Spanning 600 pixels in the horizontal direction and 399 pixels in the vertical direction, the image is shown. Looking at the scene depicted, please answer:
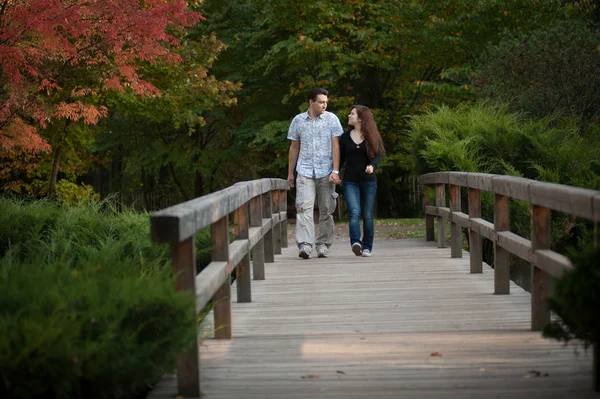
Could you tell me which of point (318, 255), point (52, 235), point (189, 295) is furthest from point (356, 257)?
point (189, 295)

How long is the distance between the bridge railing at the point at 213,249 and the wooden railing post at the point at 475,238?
6.74ft

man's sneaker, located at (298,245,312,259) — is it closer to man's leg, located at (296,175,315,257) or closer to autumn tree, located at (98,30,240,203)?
man's leg, located at (296,175,315,257)

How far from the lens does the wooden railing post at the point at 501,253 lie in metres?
7.25

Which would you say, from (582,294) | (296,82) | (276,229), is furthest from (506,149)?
(296,82)

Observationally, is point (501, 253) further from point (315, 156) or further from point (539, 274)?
point (315, 156)

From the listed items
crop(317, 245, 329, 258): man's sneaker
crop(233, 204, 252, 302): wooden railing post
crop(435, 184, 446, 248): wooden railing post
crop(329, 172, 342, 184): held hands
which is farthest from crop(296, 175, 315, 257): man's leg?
crop(233, 204, 252, 302): wooden railing post

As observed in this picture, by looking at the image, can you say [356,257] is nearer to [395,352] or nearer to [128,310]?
[395,352]

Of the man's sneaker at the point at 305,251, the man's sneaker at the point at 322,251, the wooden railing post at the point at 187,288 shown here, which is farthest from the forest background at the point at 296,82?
the wooden railing post at the point at 187,288

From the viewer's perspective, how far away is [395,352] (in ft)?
18.1

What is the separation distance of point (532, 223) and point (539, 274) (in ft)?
1.11

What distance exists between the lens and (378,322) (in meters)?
6.57

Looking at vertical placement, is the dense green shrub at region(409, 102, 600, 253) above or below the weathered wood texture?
above

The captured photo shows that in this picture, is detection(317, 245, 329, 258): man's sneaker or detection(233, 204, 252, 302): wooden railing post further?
detection(317, 245, 329, 258): man's sneaker

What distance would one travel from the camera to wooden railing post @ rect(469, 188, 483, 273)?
888cm
